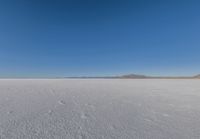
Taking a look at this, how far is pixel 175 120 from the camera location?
2.52m

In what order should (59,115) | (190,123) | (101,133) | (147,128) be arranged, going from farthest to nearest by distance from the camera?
(59,115), (190,123), (147,128), (101,133)

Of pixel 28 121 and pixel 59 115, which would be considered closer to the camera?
pixel 28 121

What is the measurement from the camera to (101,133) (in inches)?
77.9

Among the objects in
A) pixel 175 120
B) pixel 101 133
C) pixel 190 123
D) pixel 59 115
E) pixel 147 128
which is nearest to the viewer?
pixel 101 133

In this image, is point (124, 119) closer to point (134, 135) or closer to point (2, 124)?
point (134, 135)

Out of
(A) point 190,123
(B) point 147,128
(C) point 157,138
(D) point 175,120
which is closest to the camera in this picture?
(C) point 157,138

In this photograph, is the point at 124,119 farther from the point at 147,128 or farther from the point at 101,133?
the point at 101,133

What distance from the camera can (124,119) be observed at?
2615 millimetres

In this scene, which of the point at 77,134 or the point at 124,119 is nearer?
the point at 77,134

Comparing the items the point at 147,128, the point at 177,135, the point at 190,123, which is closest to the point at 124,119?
the point at 147,128

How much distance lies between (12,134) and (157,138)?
2300mm

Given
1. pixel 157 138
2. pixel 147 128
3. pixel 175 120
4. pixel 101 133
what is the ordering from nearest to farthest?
pixel 157 138
pixel 101 133
pixel 147 128
pixel 175 120

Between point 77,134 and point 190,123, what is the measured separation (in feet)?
7.33

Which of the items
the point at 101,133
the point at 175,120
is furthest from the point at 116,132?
the point at 175,120
